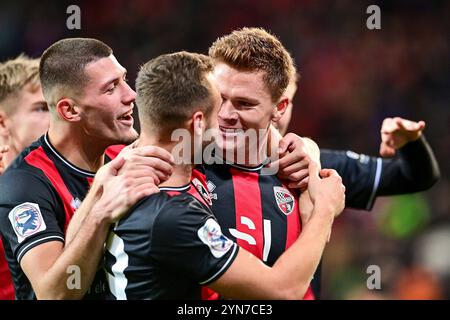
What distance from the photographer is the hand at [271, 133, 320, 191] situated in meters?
3.08

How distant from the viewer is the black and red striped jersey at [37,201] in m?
2.84

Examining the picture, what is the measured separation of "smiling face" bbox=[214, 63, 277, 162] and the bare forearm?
74 cm

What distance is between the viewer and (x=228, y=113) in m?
3.06

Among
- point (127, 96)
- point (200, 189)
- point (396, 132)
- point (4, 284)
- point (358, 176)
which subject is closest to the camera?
point (200, 189)

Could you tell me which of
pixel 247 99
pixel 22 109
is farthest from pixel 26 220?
pixel 22 109

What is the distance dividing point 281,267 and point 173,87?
2.55 feet

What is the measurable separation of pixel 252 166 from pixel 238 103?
1.02ft

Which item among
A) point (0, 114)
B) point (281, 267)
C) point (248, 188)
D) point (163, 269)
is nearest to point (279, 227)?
point (248, 188)

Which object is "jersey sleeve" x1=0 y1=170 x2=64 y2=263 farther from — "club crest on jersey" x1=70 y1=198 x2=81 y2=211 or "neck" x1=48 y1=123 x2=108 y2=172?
"neck" x1=48 y1=123 x2=108 y2=172

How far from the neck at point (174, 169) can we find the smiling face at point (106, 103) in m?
0.48

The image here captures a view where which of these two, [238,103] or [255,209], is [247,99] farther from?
[255,209]

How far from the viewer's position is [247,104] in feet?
10.2

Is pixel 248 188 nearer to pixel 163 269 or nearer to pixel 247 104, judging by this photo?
pixel 247 104

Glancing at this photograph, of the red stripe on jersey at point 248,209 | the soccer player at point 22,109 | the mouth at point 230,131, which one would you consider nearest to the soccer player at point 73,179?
the mouth at point 230,131
